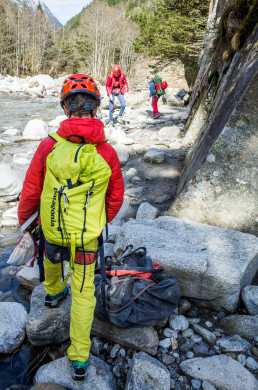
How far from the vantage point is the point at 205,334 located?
2221mm

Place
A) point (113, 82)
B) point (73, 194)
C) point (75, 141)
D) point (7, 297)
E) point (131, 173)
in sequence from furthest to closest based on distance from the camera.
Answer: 1. point (113, 82)
2. point (131, 173)
3. point (7, 297)
4. point (75, 141)
5. point (73, 194)

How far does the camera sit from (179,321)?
2324 mm

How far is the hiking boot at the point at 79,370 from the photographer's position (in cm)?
180

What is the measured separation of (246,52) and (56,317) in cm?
432

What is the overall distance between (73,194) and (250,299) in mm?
1867

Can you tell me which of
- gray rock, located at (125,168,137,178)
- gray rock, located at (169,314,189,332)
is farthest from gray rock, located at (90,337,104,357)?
gray rock, located at (125,168,137,178)

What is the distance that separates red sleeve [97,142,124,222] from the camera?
196 centimetres

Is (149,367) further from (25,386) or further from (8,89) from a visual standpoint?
(8,89)

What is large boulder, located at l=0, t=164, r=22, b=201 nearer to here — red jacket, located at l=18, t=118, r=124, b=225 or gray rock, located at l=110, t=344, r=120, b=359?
red jacket, located at l=18, t=118, r=124, b=225

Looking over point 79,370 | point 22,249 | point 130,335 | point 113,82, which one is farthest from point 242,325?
point 113,82

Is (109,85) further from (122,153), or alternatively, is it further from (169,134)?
(122,153)

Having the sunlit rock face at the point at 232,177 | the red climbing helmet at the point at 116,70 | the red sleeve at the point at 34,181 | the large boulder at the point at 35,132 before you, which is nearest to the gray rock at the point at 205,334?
the sunlit rock face at the point at 232,177

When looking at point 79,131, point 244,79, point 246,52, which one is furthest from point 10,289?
point 246,52

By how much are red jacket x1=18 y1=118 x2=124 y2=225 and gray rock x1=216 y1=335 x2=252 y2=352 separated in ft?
4.55
